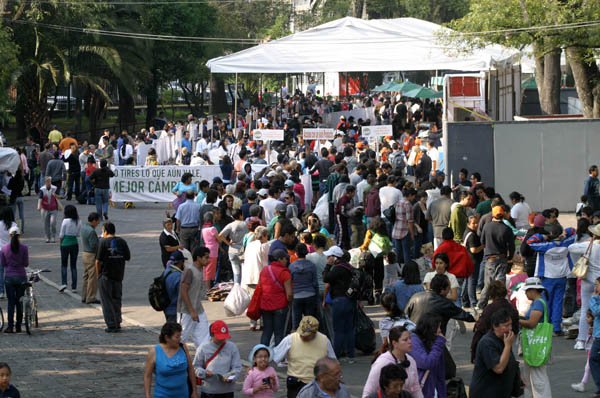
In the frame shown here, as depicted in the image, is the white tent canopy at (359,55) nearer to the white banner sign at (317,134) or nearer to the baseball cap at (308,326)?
the white banner sign at (317,134)

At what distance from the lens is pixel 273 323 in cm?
1102

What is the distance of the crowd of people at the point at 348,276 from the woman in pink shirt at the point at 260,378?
0.5 inches

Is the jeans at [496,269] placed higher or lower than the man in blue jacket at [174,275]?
lower

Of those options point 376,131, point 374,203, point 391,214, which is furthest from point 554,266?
point 376,131

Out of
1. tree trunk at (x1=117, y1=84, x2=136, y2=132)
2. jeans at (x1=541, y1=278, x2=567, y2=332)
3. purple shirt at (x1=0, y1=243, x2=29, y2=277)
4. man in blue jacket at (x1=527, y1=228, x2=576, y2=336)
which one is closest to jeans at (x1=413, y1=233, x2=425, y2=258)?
man in blue jacket at (x1=527, y1=228, x2=576, y2=336)

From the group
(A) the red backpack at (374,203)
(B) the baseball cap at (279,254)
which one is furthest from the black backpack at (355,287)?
(A) the red backpack at (374,203)

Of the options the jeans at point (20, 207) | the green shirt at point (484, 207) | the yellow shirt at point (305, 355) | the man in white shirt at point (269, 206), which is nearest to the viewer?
the yellow shirt at point (305, 355)

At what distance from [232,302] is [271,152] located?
15.7 meters

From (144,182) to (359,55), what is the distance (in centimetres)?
719

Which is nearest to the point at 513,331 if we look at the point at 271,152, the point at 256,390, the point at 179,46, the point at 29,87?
the point at 256,390

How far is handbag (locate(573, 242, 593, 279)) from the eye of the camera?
1159 centimetres

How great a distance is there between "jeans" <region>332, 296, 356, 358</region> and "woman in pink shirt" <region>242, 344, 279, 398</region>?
3.07m

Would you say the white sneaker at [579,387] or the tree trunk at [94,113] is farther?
the tree trunk at [94,113]

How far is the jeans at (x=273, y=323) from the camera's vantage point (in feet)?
35.9
